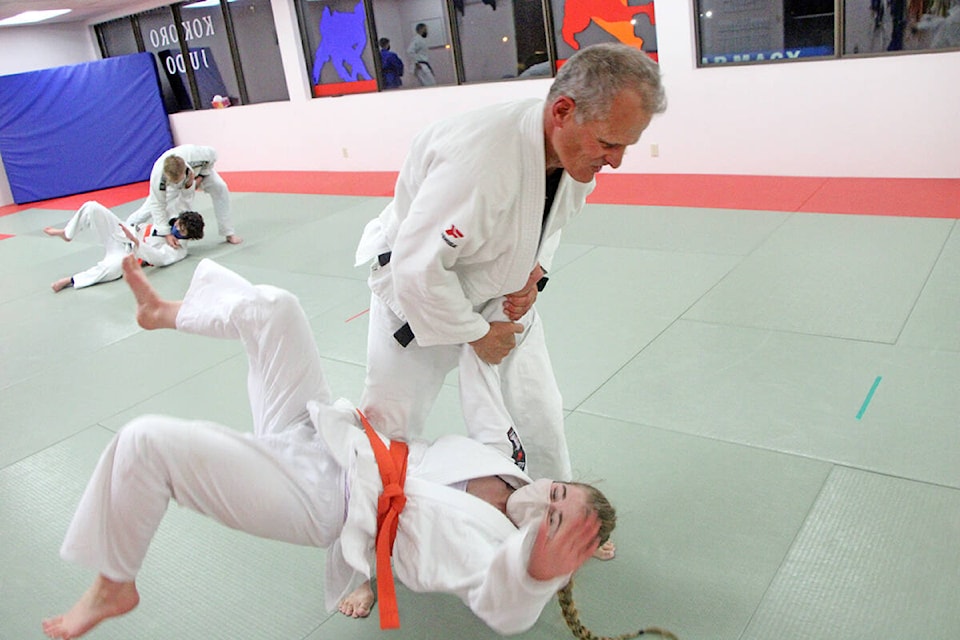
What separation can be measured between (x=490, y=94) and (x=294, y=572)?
22.3 feet

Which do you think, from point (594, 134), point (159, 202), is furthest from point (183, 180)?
point (594, 134)

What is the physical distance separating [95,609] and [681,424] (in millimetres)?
2162

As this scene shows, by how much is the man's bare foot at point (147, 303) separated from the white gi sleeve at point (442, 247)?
0.75m

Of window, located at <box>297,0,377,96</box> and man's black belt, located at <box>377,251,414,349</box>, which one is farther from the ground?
window, located at <box>297,0,377,96</box>

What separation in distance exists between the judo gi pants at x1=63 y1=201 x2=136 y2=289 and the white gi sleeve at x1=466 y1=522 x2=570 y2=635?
5.43 metres

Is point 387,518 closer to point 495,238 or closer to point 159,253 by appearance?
point 495,238

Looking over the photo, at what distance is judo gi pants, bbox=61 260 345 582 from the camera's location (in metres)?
1.81

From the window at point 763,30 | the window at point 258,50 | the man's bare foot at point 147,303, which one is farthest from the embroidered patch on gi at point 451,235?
the window at point 258,50

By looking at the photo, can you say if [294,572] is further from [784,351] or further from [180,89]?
[180,89]

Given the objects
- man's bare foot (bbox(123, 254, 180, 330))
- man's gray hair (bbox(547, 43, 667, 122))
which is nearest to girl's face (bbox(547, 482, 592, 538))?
man's gray hair (bbox(547, 43, 667, 122))

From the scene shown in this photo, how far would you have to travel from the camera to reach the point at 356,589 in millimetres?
2402

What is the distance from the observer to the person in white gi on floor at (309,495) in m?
1.78

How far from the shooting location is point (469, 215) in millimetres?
1947

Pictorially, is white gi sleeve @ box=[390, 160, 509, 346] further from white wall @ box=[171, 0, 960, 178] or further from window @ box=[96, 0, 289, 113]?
window @ box=[96, 0, 289, 113]
